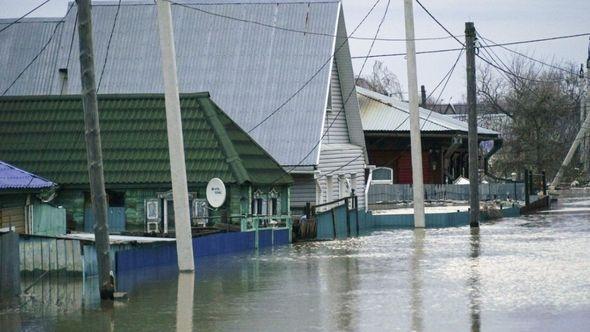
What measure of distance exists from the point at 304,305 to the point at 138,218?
19.0 meters

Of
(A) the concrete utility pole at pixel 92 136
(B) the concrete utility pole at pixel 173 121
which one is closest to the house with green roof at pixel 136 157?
(B) the concrete utility pole at pixel 173 121

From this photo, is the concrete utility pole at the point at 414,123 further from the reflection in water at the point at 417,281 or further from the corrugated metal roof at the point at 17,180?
the corrugated metal roof at the point at 17,180

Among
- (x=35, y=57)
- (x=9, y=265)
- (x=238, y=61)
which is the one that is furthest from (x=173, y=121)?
(x=35, y=57)

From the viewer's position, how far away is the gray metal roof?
159 ft

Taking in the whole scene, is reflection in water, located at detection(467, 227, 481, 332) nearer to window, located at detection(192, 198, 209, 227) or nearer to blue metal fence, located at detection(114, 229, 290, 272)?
blue metal fence, located at detection(114, 229, 290, 272)

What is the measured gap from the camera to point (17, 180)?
2966 centimetres

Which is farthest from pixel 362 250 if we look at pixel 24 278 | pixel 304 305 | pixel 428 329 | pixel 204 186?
pixel 428 329

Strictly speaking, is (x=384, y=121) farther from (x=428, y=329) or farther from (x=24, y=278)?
(x=428, y=329)

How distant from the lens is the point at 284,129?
48.2 m

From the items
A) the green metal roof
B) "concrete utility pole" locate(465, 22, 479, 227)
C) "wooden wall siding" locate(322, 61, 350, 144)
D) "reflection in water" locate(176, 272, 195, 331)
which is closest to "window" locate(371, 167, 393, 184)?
"wooden wall siding" locate(322, 61, 350, 144)

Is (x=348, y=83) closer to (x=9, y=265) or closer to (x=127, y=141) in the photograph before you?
(x=127, y=141)

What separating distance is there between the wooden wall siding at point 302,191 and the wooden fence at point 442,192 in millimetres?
16718

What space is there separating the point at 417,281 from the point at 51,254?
761 centimetres

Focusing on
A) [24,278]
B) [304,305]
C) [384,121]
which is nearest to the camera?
[304,305]
